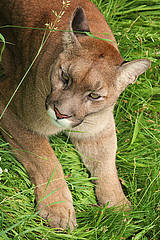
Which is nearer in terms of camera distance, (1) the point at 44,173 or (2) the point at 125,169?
(1) the point at 44,173

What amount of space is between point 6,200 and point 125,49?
7.96ft

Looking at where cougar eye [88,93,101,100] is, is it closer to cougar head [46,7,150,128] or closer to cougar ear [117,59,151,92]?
cougar head [46,7,150,128]

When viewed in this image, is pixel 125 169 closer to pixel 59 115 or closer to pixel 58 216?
pixel 58 216

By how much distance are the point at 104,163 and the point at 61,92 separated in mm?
1195

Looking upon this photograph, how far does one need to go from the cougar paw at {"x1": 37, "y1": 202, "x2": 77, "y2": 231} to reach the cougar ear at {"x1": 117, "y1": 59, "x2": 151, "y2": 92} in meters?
1.26

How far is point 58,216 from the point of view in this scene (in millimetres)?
3336

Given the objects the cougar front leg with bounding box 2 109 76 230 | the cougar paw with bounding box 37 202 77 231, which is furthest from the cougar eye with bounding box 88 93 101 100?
the cougar paw with bounding box 37 202 77 231

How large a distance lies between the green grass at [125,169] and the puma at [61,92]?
0.13 metres

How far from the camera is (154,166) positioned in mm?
3980

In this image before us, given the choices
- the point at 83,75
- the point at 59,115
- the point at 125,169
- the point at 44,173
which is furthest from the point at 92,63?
the point at 125,169

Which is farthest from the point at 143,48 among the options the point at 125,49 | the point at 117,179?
the point at 117,179

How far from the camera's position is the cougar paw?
3332mm

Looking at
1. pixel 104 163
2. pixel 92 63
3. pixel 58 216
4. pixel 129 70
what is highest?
pixel 92 63

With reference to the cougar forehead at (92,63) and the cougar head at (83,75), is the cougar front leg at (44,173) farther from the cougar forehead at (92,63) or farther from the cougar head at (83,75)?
the cougar forehead at (92,63)
